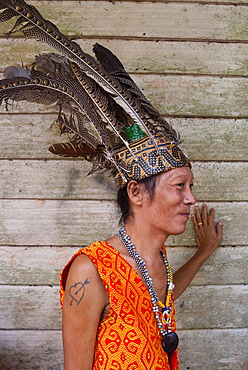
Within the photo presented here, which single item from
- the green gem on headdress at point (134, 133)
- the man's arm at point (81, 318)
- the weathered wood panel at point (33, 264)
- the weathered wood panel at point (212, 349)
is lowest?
the weathered wood panel at point (212, 349)

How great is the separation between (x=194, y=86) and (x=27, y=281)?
1635 mm

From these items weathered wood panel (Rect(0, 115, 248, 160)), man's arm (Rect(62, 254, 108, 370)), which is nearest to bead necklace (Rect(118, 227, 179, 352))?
man's arm (Rect(62, 254, 108, 370))

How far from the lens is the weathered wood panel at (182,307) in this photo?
7.79 ft

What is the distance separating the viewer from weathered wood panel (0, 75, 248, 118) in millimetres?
2348

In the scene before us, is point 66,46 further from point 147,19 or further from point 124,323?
point 124,323

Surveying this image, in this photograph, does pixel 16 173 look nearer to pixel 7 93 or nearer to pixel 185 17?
pixel 7 93

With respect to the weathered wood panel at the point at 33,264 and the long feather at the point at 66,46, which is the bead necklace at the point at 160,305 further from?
the weathered wood panel at the point at 33,264

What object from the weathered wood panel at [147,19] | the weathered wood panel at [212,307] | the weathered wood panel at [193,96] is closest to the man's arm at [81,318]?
the weathered wood panel at [212,307]

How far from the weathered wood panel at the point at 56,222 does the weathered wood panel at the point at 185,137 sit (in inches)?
12.7

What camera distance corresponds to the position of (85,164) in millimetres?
2369

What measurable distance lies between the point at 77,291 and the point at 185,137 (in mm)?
1267

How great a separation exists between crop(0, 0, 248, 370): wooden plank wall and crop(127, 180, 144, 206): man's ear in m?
0.63

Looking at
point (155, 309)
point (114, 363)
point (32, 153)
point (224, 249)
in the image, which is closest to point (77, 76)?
point (32, 153)

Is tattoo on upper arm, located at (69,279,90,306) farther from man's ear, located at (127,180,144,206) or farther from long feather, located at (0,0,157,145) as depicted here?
long feather, located at (0,0,157,145)
